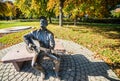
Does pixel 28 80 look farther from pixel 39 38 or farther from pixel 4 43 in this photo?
pixel 4 43

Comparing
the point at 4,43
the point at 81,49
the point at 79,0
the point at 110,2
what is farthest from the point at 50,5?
the point at 81,49

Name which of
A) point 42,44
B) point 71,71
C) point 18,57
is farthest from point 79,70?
point 18,57

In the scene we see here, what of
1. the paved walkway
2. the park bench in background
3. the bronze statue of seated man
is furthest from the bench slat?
the paved walkway

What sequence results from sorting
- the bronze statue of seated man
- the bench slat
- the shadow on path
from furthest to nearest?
the shadow on path < the bench slat < the bronze statue of seated man

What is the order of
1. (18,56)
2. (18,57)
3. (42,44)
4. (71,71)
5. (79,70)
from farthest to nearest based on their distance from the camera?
(79,70) < (71,71) < (18,56) < (18,57) < (42,44)

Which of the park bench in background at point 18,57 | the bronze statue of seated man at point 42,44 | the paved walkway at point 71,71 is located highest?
the bronze statue of seated man at point 42,44

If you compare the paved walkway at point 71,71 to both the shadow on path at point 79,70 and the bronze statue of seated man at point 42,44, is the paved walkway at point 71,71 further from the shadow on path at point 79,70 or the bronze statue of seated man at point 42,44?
the bronze statue of seated man at point 42,44

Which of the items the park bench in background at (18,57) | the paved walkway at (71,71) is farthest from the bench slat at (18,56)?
the paved walkway at (71,71)

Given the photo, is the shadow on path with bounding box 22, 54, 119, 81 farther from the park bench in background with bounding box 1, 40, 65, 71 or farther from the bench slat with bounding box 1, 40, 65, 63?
the bench slat with bounding box 1, 40, 65, 63

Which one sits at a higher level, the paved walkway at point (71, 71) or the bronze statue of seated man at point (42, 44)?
the bronze statue of seated man at point (42, 44)

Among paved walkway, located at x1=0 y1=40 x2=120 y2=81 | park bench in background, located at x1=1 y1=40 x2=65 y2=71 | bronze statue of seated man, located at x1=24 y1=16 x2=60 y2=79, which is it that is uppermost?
bronze statue of seated man, located at x1=24 y1=16 x2=60 y2=79

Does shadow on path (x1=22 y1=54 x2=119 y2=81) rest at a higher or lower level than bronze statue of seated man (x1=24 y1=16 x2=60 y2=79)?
lower

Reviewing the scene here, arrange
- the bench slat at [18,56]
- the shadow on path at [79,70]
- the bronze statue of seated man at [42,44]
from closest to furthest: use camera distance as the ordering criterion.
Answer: the bronze statue of seated man at [42,44] < the bench slat at [18,56] < the shadow on path at [79,70]

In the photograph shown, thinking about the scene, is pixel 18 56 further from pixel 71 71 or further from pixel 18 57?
pixel 71 71
